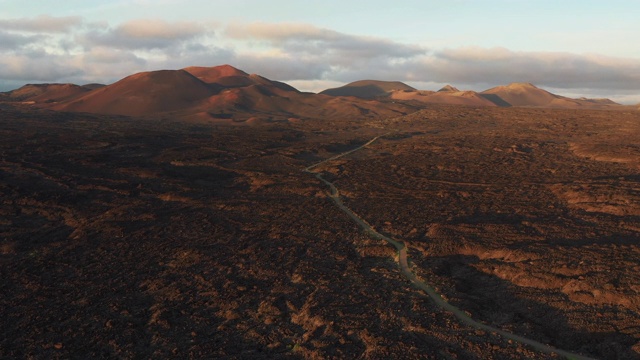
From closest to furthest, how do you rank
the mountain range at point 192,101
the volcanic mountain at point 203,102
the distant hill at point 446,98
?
the volcanic mountain at point 203,102 → the mountain range at point 192,101 → the distant hill at point 446,98

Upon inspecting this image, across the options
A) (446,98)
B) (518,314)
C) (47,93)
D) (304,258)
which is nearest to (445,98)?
(446,98)

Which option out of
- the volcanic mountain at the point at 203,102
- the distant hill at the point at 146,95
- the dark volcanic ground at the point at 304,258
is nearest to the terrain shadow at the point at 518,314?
the dark volcanic ground at the point at 304,258

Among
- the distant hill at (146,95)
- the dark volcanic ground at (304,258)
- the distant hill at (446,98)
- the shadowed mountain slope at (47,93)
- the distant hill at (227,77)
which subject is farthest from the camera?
the distant hill at (446,98)

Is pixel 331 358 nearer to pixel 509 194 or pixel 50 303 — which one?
pixel 50 303

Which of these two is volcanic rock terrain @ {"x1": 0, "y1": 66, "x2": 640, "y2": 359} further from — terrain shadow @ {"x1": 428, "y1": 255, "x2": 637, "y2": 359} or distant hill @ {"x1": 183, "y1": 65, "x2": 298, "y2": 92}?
distant hill @ {"x1": 183, "y1": 65, "x2": 298, "y2": 92}

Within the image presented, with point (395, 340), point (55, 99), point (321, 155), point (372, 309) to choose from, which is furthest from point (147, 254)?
point (55, 99)

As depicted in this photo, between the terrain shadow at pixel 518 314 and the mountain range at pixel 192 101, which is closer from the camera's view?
the terrain shadow at pixel 518 314

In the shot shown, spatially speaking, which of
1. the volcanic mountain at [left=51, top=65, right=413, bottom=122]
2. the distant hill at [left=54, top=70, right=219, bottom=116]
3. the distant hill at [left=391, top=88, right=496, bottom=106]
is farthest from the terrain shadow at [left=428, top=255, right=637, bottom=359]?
the distant hill at [left=391, top=88, right=496, bottom=106]

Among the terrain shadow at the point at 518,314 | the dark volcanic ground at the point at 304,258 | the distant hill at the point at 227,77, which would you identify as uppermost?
the distant hill at the point at 227,77

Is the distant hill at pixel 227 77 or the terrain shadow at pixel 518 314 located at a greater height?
the distant hill at pixel 227 77

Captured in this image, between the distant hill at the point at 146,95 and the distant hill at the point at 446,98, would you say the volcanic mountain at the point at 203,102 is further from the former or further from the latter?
the distant hill at the point at 446,98
